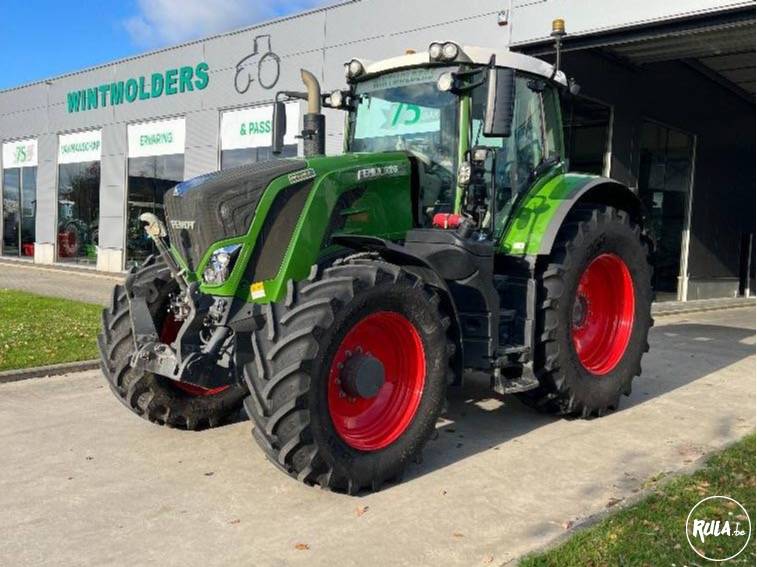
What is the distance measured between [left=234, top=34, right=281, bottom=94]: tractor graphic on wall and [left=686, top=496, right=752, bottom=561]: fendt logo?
12.9 m

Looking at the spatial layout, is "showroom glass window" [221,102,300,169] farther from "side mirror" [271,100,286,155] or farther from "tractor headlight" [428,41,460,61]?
"tractor headlight" [428,41,460,61]

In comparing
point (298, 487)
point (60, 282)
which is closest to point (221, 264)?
point (298, 487)

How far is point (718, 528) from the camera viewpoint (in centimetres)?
363

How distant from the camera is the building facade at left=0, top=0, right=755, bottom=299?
11.9 metres

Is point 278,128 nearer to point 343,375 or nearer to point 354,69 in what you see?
point 354,69

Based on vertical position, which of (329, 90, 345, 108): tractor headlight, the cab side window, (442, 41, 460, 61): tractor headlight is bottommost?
the cab side window

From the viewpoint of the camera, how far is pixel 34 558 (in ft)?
10.8

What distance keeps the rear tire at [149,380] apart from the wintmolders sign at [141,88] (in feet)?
41.5

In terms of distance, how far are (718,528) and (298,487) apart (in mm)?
2196

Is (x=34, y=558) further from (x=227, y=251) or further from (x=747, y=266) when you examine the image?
(x=747, y=266)

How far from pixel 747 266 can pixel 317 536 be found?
20455 millimetres

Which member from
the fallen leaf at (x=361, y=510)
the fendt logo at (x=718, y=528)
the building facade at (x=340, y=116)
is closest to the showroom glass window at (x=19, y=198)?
the building facade at (x=340, y=116)

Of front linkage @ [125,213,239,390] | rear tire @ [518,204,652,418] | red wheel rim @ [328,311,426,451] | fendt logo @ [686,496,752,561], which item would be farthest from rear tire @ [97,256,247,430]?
fendt logo @ [686,496,752,561]

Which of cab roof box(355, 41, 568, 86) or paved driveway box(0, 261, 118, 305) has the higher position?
cab roof box(355, 41, 568, 86)
